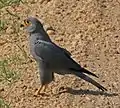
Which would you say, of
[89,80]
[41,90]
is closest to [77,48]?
[89,80]

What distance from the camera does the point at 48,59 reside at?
7.54 m

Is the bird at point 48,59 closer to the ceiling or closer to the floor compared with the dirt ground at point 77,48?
closer to the ceiling

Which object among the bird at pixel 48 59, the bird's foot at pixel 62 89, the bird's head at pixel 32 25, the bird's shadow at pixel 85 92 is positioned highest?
the bird's head at pixel 32 25

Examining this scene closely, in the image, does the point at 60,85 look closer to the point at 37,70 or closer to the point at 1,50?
the point at 37,70

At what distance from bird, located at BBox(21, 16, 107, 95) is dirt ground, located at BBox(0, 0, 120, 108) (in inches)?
6.6

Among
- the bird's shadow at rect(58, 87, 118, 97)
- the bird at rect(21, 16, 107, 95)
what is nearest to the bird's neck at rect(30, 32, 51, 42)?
the bird at rect(21, 16, 107, 95)

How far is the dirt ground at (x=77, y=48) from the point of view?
24.3 ft

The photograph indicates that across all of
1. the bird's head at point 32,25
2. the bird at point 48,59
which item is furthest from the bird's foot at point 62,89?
the bird's head at point 32,25

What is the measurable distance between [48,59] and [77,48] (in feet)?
3.08

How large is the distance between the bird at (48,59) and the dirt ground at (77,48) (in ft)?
0.55

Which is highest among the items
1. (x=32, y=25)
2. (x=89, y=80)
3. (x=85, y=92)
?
(x=32, y=25)

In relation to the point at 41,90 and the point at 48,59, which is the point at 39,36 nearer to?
the point at 48,59

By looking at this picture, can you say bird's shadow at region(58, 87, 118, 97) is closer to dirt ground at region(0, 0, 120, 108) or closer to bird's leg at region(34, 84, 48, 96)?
dirt ground at region(0, 0, 120, 108)

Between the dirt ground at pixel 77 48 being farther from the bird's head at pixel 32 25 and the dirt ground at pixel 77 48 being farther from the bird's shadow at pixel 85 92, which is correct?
the bird's head at pixel 32 25
